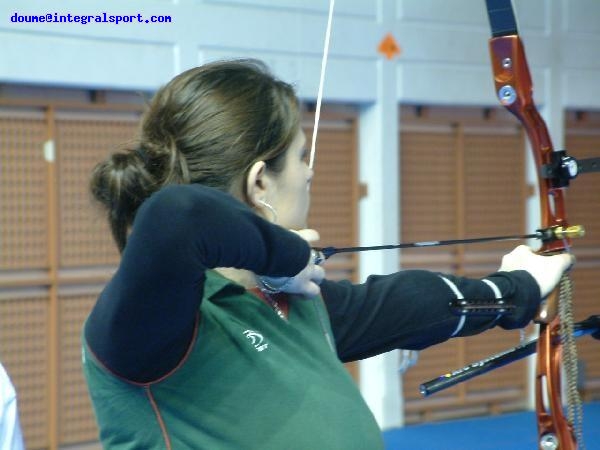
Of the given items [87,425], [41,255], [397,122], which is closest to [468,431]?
[397,122]

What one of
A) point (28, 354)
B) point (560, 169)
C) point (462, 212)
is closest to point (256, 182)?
point (560, 169)

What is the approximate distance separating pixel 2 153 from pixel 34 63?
0.34 metres

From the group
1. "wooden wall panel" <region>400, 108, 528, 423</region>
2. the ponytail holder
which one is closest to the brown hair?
the ponytail holder

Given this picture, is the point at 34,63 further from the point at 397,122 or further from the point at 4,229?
the point at 397,122

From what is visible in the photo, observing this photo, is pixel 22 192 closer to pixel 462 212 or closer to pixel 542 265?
pixel 462 212

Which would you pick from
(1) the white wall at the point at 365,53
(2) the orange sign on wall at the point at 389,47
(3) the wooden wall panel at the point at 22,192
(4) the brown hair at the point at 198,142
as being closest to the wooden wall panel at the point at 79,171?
(3) the wooden wall panel at the point at 22,192

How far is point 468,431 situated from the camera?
15.0ft

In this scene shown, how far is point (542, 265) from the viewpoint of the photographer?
142cm

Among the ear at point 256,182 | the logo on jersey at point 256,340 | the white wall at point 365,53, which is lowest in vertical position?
the logo on jersey at point 256,340

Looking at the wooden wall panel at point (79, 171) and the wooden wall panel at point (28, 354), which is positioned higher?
the wooden wall panel at point (79, 171)

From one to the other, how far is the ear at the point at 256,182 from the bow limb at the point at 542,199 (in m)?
0.56

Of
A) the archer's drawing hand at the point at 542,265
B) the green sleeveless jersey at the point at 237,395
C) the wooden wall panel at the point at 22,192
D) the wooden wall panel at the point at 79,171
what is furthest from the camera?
the wooden wall panel at the point at 79,171

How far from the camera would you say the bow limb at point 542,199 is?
1460 millimetres

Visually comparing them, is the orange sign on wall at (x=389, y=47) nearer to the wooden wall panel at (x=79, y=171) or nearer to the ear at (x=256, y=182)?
the wooden wall panel at (x=79, y=171)
